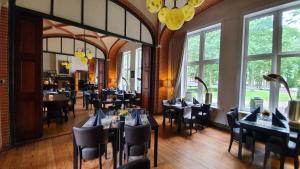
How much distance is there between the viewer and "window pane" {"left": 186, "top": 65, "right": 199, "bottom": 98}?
6.59m

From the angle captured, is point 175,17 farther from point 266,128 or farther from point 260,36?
point 260,36

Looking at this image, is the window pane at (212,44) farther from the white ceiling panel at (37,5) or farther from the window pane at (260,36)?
the white ceiling panel at (37,5)

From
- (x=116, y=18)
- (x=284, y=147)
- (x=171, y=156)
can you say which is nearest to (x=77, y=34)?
(x=116, y=18)

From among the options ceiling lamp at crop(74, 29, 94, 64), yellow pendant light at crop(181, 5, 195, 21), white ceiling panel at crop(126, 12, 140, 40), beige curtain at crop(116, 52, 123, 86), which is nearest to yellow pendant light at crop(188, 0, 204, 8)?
yellow pendant light at crop(181, 5, 195, 21)

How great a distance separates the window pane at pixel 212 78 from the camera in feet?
18.9

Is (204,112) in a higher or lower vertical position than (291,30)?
lower

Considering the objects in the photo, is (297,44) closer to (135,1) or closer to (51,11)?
(135,1)

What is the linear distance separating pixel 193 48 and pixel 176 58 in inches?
32.4

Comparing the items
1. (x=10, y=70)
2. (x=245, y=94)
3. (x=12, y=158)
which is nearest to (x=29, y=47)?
(x=10, y=70)

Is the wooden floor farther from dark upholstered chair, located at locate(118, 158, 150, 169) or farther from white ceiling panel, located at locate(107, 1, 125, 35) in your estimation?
white ceiling panel, located at locate(107, 1, 125, 35)

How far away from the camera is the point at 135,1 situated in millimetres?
5965

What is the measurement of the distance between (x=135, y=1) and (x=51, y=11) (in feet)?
9.98

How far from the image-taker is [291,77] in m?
4.09

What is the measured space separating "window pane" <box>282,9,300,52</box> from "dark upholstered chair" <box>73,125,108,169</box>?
192 inches
